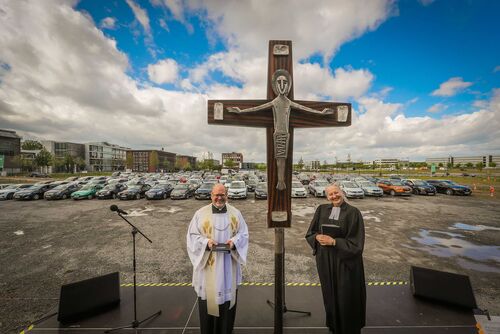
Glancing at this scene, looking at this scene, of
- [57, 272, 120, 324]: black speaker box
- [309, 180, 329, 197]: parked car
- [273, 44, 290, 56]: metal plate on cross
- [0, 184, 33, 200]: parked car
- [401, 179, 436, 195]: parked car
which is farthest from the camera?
[401, 179, 436, 195]: parked car

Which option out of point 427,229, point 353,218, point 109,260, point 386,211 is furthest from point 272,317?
point 386,211

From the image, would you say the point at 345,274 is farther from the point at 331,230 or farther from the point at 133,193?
the point at 133,193

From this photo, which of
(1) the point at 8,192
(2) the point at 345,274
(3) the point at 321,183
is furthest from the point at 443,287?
(1) the point at 8,192

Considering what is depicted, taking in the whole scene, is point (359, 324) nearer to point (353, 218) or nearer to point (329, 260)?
point (329, 260)

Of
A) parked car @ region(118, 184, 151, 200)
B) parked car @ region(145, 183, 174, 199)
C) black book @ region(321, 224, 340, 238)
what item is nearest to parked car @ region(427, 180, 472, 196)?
black book @ region(321, 224, 340, 238)

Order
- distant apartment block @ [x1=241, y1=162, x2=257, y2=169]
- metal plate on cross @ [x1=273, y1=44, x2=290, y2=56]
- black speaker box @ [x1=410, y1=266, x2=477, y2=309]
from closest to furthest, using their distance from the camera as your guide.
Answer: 1. metal plate on cross @ [x1=273, y1=44, x2=290, y2=56]
2. black speaker box @ [x1=410, y1=266, x2=477, y2=309]
3. distant apartment block @ [x1=241, y1=162, x2=257, y2=169]

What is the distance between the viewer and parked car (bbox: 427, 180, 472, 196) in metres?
19.2

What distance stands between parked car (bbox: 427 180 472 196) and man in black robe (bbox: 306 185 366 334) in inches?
944

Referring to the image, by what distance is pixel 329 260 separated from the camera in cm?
282

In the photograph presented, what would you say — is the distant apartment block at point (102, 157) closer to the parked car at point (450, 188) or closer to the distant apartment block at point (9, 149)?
the distant apartment block at point (9, 149)

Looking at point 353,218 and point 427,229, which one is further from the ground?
point 353,218

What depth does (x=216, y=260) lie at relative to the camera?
8.76ft

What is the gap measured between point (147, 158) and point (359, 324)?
123 metres

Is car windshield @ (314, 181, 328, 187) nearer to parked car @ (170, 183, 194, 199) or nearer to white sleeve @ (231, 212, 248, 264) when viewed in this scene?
parked car @ (170, 183, 194, 199)
